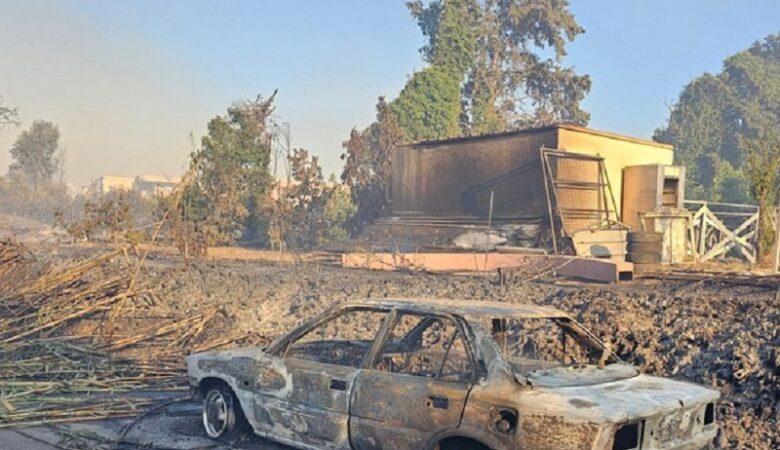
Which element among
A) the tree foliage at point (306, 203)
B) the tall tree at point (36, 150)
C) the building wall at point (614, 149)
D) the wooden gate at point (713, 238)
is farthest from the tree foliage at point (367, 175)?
the tall tree at point (36, 150)

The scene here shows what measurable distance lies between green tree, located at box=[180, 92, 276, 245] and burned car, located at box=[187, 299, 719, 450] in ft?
61.2

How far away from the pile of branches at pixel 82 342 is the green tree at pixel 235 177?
13.0m

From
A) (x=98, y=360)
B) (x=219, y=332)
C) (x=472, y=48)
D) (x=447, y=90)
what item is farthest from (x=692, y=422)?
(x=472, y=48)

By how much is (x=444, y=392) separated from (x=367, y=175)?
27.7 meters

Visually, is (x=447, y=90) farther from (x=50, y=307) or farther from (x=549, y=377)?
(x=549, y=377)

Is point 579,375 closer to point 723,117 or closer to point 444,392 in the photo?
point 444,392

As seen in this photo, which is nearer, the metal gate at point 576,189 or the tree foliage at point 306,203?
the metal gate at point 576,189

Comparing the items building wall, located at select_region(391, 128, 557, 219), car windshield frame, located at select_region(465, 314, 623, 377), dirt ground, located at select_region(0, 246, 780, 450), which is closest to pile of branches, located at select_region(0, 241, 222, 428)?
dirt ground, located at select_region(0, 246, 780, 450)

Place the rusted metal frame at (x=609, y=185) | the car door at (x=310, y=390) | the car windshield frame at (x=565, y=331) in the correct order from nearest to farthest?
the car windshield frame at (x=565, y=331)
the car door at (x=310, y=390)
the rusted metal frame at (x=609, y=185)

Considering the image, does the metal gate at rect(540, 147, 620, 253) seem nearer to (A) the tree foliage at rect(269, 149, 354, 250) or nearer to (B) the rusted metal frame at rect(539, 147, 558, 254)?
(B) the rusted metal frame at rect(539, 147, 558, 254)

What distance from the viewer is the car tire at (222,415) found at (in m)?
5.56

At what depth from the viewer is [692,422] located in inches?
166

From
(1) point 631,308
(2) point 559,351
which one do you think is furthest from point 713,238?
(2) point 559,351

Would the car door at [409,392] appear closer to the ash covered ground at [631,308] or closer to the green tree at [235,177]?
the ash covered ground at [631,308]
